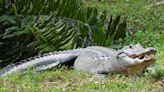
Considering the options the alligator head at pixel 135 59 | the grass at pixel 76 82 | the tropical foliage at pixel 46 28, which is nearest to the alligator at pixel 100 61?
the alligator head at pixel 135 59

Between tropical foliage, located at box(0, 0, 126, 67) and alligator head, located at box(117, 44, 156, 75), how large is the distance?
89.3 inches

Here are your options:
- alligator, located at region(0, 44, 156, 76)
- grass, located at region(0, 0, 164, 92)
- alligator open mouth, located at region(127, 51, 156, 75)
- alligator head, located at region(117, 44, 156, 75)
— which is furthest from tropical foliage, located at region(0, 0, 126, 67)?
alligator open mouth, located at region(127, 51, 156, 75)

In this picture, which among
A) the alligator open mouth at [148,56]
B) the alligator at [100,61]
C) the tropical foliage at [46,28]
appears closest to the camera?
the alligator open mouth at [148,56]

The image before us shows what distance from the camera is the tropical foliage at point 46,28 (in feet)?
29.5

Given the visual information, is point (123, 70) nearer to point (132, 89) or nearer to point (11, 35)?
point (132, 89)

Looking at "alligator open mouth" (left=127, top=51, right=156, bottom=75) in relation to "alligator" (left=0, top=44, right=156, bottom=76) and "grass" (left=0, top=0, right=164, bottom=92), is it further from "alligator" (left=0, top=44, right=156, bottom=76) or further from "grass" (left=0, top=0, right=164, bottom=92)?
"grass" (left=0, top=0, right=164, bottom=92)

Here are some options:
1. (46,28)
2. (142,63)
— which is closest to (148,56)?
(142,63)

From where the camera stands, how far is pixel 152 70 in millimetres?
6648

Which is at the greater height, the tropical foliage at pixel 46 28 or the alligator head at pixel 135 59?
the alligator head at pixel 135 59

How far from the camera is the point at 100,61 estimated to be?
7.12 m

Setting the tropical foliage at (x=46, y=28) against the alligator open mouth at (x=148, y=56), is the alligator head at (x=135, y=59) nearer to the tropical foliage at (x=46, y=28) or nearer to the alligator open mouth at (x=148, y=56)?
the alligator open mouth at (x=148, y=56)

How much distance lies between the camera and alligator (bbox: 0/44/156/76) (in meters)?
6.53

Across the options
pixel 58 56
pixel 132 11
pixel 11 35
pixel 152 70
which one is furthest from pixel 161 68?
pixel 132 11

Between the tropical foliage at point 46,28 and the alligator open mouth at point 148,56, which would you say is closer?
the alligator open mouth at point 148,56
